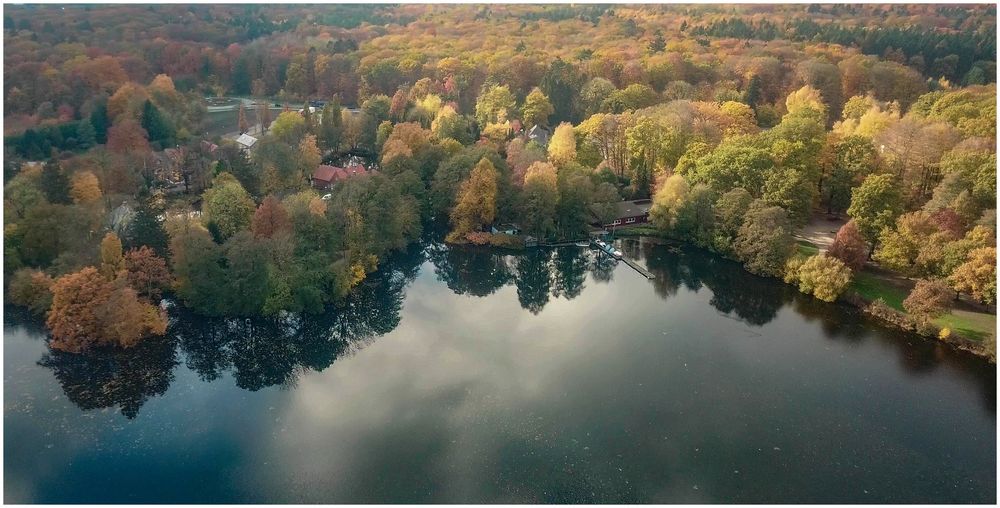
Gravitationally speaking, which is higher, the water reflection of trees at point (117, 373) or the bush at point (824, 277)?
the bush at point (824, 277)

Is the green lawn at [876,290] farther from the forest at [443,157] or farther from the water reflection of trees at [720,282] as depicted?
the water reflection of trees at [720,282]

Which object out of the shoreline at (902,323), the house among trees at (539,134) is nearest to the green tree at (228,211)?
the house among trees at (539,134)

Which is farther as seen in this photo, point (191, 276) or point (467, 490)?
point (191, 276)

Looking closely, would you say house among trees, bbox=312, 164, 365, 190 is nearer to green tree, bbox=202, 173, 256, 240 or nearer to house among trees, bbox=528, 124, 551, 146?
green tree, bbox=202, 173, 256, 240

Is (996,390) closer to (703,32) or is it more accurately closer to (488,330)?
(488,330)

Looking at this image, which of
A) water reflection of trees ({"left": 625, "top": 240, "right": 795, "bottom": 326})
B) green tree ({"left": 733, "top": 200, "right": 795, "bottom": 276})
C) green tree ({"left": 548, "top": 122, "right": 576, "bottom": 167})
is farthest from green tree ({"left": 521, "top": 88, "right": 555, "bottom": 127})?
green tree ({"left": 733, "top": 200, "right": 795, "bottom": 276})

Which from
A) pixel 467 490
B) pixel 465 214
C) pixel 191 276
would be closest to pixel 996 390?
pixel 467 490
